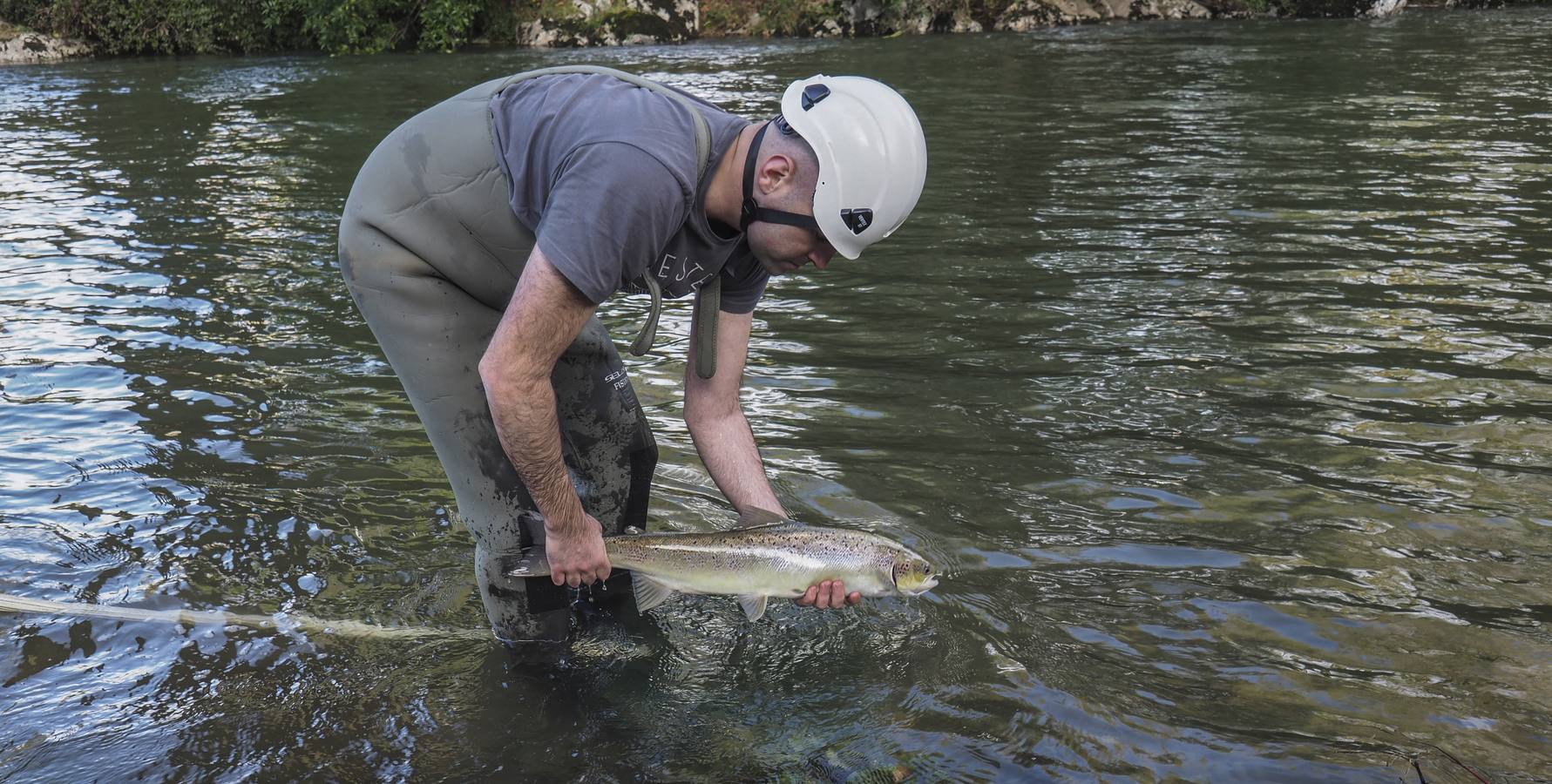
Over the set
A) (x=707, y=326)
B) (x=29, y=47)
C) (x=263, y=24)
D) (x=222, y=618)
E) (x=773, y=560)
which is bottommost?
(x=222, y=618)

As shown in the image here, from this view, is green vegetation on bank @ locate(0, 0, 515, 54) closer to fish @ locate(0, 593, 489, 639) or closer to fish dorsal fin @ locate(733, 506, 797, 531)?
fish @ locate(0, 593, 489, 639)

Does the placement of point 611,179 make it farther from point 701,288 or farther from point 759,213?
point 701,288

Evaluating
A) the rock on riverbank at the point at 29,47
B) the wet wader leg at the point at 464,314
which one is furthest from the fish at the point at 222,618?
the rock on riverbank at the point at 29,47

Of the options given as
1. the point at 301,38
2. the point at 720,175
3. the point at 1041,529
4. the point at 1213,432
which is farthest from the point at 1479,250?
the point at 301,38

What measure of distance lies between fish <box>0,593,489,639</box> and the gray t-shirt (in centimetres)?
209

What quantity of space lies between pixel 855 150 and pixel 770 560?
56.4 inches

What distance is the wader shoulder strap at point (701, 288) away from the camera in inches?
139

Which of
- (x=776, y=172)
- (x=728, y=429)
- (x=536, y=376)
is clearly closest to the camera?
(x=536, y=376)

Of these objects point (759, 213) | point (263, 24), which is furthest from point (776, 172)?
point (263, 24)

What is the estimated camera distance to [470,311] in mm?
4105

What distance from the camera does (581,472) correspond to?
4656 mm

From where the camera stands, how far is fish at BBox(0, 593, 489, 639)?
16.6ft

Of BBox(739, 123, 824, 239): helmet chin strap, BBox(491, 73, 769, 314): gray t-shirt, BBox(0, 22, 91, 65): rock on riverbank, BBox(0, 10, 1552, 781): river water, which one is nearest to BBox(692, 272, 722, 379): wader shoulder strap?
BBox(491, 73, 769, 314): gray t-shirt

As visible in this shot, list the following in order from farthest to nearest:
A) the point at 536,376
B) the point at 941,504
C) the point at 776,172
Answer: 1. the point at 941,504
2. the point at 776,172
3. the point at 536,376
